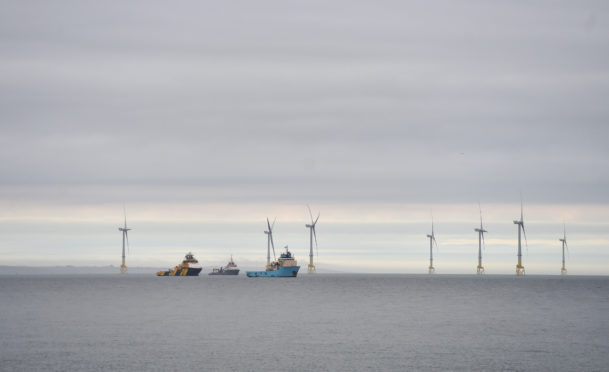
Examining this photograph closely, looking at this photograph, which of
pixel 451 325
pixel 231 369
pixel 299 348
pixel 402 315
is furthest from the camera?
pixel 402 315

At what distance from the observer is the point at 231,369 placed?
250 ft

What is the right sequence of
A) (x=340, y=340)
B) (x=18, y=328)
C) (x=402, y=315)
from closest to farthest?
(x=340, y=340) → (x=18, y=328) → (x=402, y=315)

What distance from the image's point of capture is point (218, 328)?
399 feet

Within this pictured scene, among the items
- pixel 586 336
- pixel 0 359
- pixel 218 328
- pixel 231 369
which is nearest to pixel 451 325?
pixel 586 336

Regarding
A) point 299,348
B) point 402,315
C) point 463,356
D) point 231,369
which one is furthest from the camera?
point 402,315

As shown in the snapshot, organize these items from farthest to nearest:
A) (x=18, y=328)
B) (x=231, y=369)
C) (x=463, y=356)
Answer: (x=18, y=328), (x=463, y=356), (x=231, y=369)

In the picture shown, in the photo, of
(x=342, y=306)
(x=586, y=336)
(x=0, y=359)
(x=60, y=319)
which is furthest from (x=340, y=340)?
(x=342, y=306)

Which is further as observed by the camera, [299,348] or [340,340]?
[340,340]

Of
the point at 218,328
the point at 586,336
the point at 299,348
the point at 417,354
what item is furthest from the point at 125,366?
the point at 586,336

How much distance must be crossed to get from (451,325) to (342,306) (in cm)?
6104

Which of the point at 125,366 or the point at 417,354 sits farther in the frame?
the point at 417,354

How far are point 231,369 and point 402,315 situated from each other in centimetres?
8080

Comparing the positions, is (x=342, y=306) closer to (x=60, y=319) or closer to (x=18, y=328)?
(x=60, y=319)

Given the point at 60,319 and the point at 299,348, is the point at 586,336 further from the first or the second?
the point at 60,319
